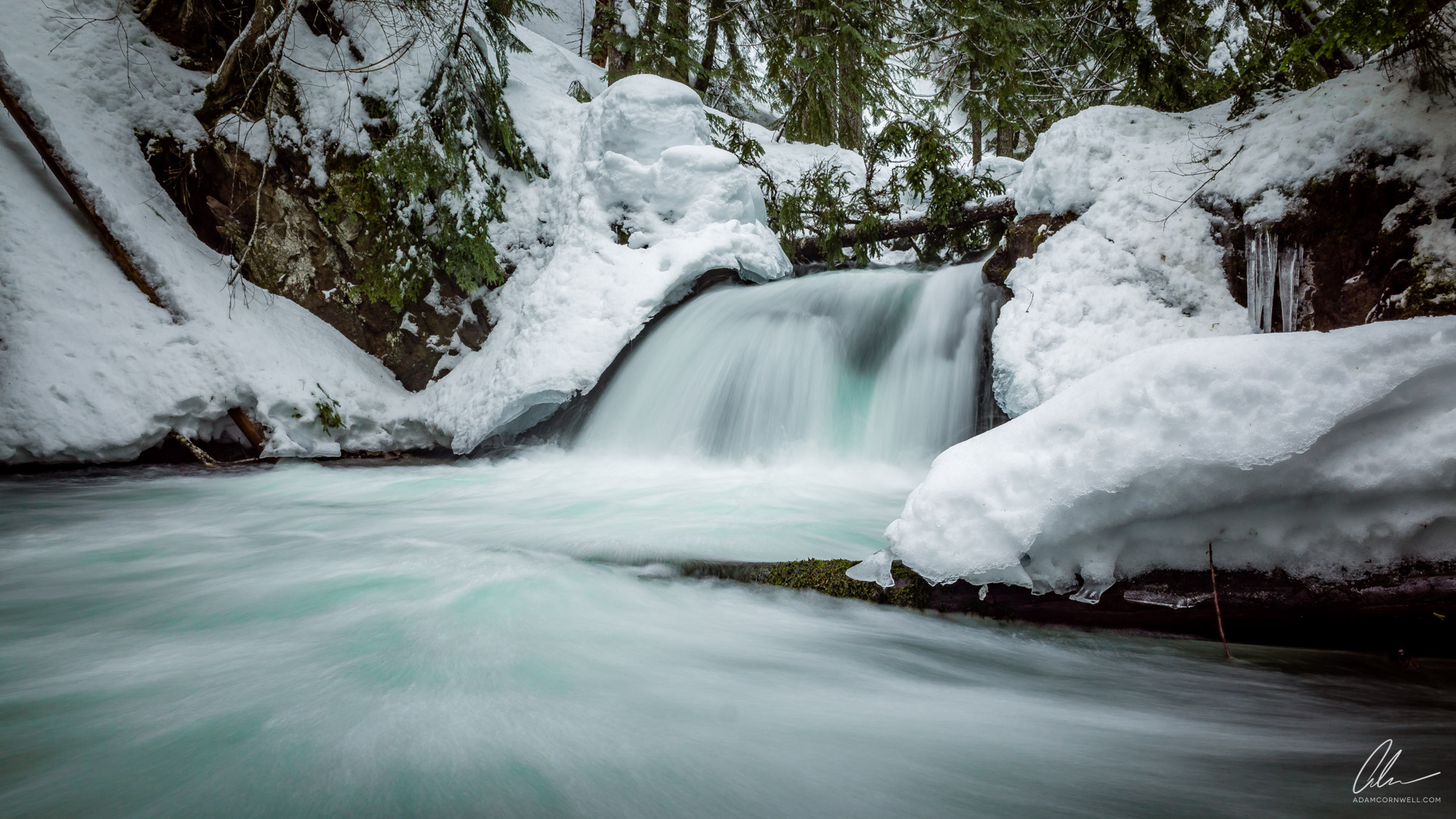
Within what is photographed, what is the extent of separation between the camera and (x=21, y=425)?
407 centimetres

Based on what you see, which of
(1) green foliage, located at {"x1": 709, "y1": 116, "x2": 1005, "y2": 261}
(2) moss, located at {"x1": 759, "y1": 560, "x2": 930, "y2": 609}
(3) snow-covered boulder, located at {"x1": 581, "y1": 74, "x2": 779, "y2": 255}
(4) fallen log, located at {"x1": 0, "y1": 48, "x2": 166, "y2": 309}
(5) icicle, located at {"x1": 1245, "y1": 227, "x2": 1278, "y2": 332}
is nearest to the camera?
(2) moss, located at {"x1": 759, "y1": 560, "x2": 930, "y2": 609}

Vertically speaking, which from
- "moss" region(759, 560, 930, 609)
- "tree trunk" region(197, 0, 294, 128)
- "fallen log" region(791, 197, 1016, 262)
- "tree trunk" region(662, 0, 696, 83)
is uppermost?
"tree trunk" region(662, 0, 696, 83)

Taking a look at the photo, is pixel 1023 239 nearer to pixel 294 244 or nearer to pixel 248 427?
pixel 248 427

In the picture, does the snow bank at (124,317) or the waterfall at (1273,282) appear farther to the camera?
the snow bank at (124,317)

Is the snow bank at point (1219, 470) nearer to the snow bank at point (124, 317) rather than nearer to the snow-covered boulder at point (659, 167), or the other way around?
the snow-covered boulder at point (659, 167)

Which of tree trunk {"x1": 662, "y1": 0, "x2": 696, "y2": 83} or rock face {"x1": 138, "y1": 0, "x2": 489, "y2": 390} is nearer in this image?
rock face {"x1": 138, "y1": 0, "x2": 489, "y2": 390}

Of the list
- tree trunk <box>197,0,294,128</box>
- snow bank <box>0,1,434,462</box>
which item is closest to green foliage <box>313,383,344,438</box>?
snow bank <box>0,1,434,462</box>

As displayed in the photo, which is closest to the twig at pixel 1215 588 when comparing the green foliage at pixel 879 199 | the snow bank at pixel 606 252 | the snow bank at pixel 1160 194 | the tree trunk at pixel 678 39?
the snow bank at pixel 1160 194

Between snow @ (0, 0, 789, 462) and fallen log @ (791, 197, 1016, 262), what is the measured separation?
4.84ft

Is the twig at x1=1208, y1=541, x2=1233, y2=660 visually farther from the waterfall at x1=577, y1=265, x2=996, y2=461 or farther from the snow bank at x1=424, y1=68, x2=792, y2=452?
the snow bank at x1=424, y1=68, x2=792, y2=452

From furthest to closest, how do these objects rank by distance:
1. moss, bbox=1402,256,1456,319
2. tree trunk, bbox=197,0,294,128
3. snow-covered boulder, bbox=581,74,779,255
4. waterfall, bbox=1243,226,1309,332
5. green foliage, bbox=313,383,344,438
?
snow-covered boulder, bbox=581,74,779,255, tree trunk, bbox=197,0,294,128, green foliage, bbox=313,383,344,438, waterfall, bbox=1243,226,1309,332, moss, bbox=1402,256,1456,319

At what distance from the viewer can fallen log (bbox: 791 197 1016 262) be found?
6.77 metres

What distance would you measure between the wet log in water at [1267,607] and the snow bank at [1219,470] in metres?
0.04

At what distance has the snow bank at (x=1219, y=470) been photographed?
1.43 meters
